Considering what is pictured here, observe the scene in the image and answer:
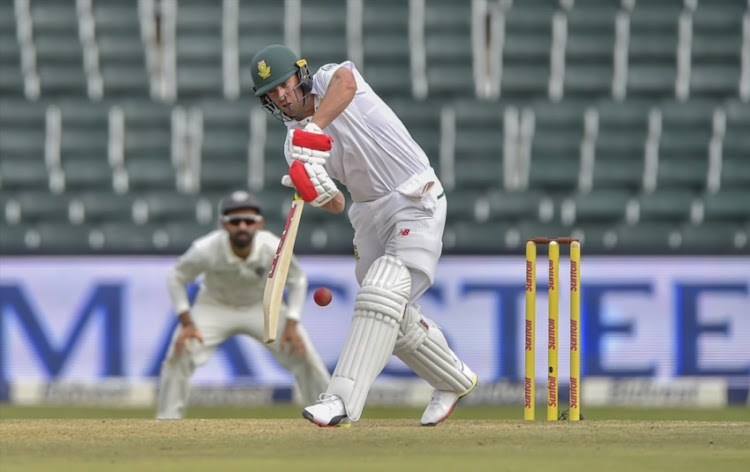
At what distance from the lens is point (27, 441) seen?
489 centimetres

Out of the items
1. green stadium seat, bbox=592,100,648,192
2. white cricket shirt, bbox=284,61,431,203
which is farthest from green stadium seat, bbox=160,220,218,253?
white cricket shirt, bbox=284,61,431,203

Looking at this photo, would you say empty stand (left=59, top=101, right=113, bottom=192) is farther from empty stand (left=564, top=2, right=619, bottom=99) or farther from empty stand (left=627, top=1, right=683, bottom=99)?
empty stand (left=627, top=1, right=683, bottom=99)

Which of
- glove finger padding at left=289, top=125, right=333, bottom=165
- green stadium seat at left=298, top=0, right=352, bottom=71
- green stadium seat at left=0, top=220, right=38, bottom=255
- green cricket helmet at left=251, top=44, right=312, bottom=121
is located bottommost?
green stadium seat at left=0, top=220, right=38, bottom=255

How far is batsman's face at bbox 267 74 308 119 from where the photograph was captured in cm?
530

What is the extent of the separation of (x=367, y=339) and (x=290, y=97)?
2.98 ft

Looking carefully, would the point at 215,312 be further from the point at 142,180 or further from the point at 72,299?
the point at 142,180

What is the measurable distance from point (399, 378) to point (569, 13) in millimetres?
3311

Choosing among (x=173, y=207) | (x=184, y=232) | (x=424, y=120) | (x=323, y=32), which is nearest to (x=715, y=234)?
(x=424, y=120)

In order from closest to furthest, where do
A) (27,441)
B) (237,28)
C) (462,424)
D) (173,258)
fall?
(27,441) < (462,424) < (173,258) < (237,28)

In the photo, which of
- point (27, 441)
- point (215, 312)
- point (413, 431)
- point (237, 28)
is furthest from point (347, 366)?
point (237, 28)

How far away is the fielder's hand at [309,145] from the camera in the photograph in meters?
5.04

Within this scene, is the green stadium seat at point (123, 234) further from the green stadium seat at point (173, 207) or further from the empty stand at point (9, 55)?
the empty stand at point (9, 55)

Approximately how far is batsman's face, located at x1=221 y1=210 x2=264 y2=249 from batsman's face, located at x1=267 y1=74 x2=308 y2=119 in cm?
282

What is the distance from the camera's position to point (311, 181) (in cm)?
508
